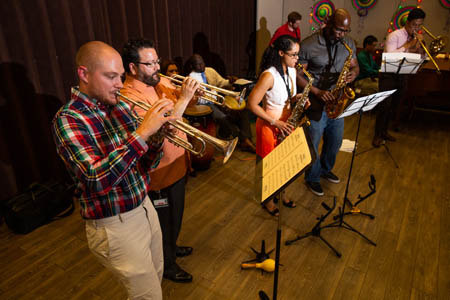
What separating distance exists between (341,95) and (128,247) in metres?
2.43

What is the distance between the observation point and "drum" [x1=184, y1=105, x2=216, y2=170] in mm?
3713

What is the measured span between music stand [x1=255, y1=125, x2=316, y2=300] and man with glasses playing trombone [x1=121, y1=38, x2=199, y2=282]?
0.55 m

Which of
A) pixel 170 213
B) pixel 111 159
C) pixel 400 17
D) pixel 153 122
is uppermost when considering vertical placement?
pixel 400 17

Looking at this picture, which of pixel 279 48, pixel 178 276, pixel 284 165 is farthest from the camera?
pixel 279 48

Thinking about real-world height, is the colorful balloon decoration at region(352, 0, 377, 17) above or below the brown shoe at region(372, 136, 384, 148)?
above

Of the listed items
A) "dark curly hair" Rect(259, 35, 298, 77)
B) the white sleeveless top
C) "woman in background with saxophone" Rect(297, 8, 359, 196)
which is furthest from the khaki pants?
"woman in background with saxophone" Rect(297, 8, 359, 196)

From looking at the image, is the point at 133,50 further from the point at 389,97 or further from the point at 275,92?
the point at 389,97

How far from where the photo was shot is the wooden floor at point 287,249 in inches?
89.2

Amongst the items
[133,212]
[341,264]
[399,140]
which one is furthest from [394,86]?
[133,212]

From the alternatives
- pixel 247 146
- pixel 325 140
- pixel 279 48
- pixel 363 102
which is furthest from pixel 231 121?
pixel 363 102

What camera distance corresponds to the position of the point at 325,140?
343cm

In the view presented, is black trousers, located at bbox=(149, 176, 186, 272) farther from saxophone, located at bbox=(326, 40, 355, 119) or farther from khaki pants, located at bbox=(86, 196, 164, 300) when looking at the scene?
saxophone, located at bbox=(326, 40, 355, 119)

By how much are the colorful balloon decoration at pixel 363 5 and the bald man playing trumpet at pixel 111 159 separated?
7058 millimetres

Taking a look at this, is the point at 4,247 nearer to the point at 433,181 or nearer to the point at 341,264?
the point at 341,264
